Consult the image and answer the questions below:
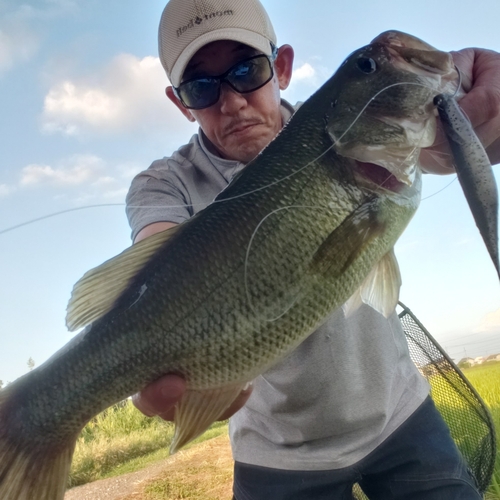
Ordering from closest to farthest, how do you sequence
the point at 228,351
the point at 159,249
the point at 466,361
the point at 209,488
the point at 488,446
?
the point at 228,351 → the point at 159,249 → the point at 488,446 → the point at 209,488 → the point at 466,361

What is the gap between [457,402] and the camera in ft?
11.7

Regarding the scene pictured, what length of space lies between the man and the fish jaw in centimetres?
43

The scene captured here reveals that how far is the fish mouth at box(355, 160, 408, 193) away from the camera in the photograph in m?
1.77

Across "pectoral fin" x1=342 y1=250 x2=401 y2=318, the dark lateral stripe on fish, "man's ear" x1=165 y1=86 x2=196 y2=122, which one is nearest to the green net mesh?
"pectoral fin" x1=342 y1=250 x2=401 y2=318

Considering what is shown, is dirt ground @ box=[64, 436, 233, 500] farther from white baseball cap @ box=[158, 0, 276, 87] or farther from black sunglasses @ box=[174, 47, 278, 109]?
white baseball cap @ box=[158, 0, 276, 87]

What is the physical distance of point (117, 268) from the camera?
185 centimetres

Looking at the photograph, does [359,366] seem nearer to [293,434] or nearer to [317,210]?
[293,434]

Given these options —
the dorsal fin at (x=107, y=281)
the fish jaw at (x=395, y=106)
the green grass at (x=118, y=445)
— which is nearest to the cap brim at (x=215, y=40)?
the fish jaw at (x=395, y=106)

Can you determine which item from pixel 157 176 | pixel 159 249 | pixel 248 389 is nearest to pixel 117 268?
pixel 159 249

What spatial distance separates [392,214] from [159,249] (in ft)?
2.80

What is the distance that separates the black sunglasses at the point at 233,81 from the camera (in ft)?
8.11

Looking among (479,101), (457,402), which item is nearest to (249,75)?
(479,101)

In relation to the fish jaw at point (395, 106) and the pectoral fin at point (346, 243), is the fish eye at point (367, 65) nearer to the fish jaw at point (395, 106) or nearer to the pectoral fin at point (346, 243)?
the fish jaw at point (395, 106)

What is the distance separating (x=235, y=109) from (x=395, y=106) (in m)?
0.94
